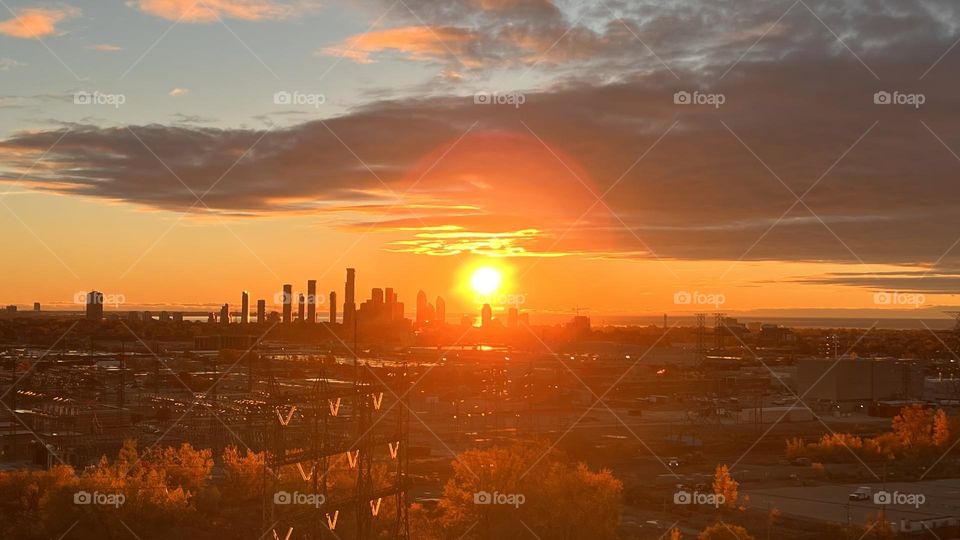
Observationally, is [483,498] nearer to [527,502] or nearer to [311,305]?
[527,502]

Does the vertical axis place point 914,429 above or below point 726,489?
above

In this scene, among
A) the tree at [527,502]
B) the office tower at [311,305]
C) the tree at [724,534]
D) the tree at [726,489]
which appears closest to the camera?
the tree at [527,502]

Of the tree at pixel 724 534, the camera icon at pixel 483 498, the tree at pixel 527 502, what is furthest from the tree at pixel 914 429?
the camera icon at pixel 483 498

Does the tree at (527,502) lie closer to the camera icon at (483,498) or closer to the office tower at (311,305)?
the camera icon at (483,498)

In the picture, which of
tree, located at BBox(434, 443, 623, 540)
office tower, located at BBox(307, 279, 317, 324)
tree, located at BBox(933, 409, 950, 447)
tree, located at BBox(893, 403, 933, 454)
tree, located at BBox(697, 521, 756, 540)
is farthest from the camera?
office tower, located at BBox(307, 279, 317, 324)

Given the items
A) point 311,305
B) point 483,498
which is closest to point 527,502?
point 483,498

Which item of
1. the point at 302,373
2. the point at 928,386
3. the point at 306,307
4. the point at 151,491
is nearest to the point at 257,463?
the point at 151,491

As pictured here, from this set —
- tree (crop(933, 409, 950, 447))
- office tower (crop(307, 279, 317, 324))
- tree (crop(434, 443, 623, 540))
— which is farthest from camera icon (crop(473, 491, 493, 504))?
office tower (crop(307, 279, 317, 324))

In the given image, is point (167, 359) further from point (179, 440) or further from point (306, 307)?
point (306, 307)

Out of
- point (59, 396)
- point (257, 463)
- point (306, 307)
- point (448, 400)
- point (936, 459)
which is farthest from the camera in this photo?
point (306, 307)

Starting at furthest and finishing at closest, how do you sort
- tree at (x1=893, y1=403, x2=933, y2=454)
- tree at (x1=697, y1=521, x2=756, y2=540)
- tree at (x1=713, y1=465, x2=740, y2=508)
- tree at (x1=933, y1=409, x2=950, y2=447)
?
1. tree at (x1=933, y1=409, x2=950, y2=447)
2. tree at (x1=893, y1=403, x2=933, y2=454)
3. tree at (x1=713, y1=465, x2=740, y2=508)
4. tree at (x1=697, y1=521, x2=756, y2=540)

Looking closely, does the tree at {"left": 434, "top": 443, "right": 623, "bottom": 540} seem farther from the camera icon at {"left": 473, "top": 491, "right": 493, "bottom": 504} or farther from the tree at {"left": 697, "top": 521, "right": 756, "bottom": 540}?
the tree at {"left": 697, "top": 521, "right": 756, "bottom": 540}
